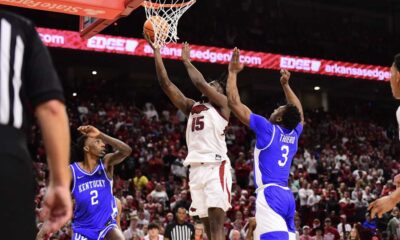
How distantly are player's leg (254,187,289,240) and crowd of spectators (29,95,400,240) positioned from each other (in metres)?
5.45

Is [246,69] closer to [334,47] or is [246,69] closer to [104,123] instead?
[334,47]

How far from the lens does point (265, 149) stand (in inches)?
230

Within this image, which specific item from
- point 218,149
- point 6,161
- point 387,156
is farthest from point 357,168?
point 6,161

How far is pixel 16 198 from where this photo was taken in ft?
7.70

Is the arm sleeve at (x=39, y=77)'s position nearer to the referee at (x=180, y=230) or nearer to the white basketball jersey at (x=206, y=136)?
the white basketball jersey at (x=206, y=136)

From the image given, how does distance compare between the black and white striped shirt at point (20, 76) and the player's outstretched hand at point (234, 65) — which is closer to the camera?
the black and white striped shirt at point (20, 76)

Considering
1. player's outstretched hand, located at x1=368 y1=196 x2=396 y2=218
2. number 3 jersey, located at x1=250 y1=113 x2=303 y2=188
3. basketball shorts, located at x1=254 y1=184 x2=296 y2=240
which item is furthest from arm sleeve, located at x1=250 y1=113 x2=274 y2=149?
player's outstretched hand, located at x1=368 y1=196 x2=396 y2=218

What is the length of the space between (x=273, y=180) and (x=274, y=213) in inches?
13.3

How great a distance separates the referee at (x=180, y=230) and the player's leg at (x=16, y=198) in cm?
904

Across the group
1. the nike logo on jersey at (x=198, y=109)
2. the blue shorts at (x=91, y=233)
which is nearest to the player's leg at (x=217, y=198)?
the nike logo on jersey at (x=198, y=109)

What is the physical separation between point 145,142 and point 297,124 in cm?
1357

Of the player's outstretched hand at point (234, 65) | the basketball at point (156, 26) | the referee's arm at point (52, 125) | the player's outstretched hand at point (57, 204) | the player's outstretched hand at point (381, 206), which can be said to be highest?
the basketball at point (156, 26)

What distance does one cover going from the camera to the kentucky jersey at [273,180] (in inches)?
219

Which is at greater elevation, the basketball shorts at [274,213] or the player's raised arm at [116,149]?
the player's raised arm at [116,149]
